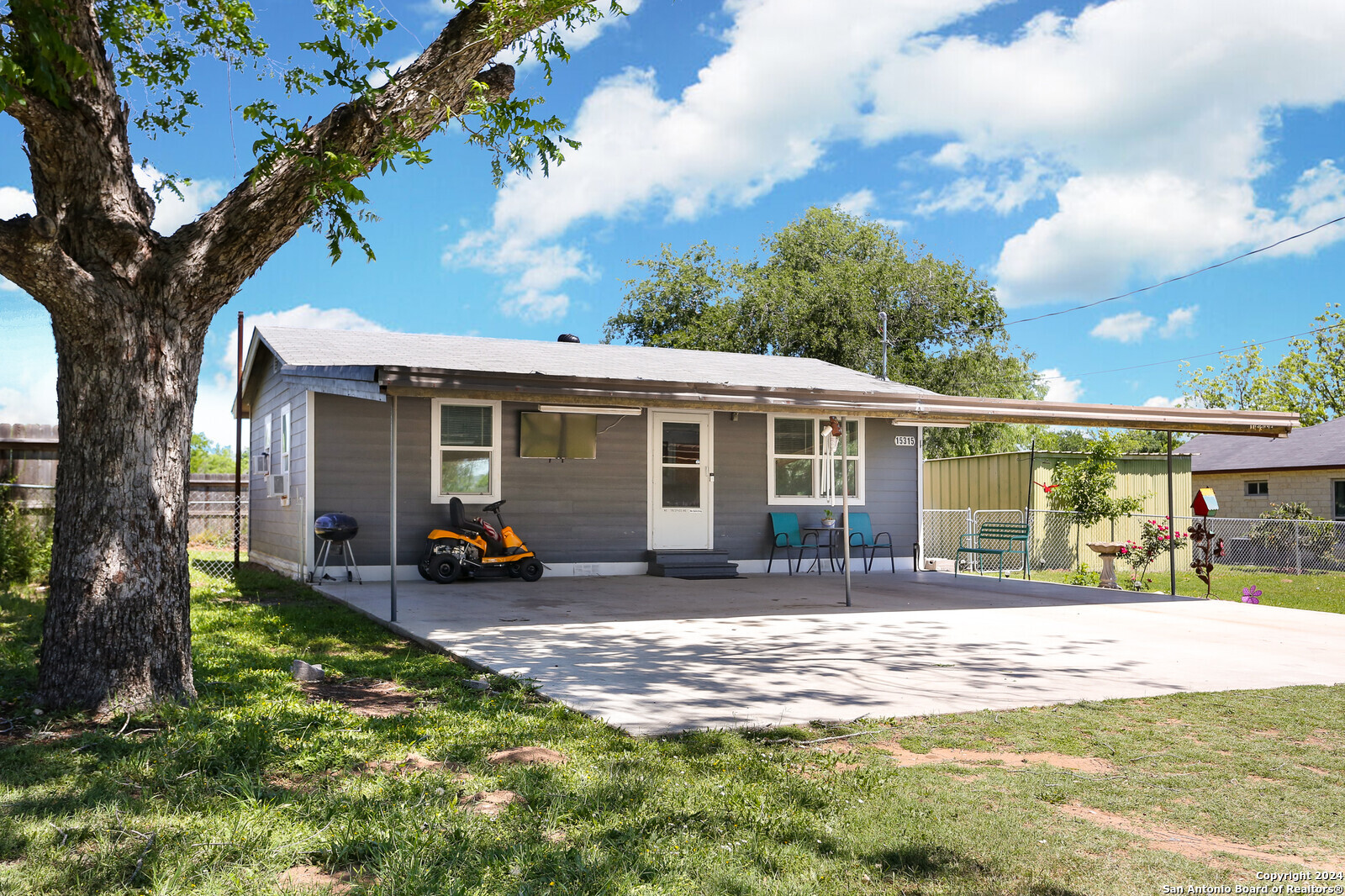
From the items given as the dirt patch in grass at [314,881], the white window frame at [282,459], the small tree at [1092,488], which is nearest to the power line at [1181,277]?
the small tree at [1092,488]

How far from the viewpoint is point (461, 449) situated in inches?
432

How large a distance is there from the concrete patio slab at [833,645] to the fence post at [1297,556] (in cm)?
789

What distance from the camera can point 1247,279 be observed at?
1620 inches

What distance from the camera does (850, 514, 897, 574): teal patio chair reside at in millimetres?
12945

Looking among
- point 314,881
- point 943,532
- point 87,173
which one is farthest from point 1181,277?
point 314,881

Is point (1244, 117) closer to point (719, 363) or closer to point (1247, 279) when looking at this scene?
point (1247, 279)

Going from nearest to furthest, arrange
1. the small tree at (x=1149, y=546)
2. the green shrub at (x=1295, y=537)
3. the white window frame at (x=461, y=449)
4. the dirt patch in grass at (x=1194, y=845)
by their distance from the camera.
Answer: the dirt patch in grass at (x=1194, y=845) → the white window frame at (x=461, y=449) → the small tree at (x=1149, y=546) → the green shrub at (x=1295, y=537)

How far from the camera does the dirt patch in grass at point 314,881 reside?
2303mm

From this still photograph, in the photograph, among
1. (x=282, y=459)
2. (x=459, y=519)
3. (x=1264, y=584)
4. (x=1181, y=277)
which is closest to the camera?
(x=459, y=519)

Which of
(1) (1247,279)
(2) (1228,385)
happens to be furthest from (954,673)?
(1) (1247,279)

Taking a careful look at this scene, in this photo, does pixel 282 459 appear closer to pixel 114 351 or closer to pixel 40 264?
pixel 114 351

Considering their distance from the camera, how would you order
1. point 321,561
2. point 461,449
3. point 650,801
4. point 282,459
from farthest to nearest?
point 282,459
point 461,449
point 321,561
point 650,801

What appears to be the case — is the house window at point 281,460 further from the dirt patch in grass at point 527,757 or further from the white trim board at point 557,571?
the dirt patch in grass at point 527,757

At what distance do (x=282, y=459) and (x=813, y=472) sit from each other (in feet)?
23.6
